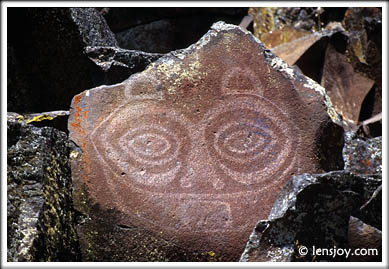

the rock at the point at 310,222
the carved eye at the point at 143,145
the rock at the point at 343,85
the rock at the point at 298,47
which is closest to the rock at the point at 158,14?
the rock at the point at 298,47

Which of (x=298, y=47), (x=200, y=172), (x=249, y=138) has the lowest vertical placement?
(x=200, y=172)

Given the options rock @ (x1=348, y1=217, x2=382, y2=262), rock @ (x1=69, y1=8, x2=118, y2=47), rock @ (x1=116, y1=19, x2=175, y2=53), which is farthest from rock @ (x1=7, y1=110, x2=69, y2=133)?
rock @ (x1=116, y1=19, x2=175, y2=53)

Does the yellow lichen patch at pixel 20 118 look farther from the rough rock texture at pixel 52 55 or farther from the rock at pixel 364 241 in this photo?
the rock at pixel 364 241

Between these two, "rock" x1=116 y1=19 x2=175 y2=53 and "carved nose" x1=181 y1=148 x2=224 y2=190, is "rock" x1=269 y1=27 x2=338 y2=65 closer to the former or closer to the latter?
"rock" x1=116 y1=19 x2=175 y2=53

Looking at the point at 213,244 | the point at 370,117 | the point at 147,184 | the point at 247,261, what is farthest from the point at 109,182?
the point at 370,117

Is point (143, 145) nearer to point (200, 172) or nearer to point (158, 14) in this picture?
point (200, 172)

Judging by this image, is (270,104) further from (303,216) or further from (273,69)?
(303,216)

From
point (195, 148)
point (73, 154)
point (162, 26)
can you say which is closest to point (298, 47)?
point (162, 26)
